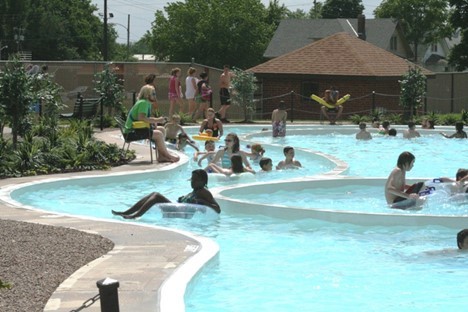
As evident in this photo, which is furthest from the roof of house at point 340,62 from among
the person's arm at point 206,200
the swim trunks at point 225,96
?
the person's arm at point 206,200

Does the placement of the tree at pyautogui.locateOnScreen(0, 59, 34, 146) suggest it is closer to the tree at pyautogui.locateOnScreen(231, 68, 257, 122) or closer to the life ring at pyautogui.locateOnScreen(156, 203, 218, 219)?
the life ring at pyautogui.locateOnScreen(156, 203, 218, 219)

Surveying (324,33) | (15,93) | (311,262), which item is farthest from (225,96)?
(324,33)

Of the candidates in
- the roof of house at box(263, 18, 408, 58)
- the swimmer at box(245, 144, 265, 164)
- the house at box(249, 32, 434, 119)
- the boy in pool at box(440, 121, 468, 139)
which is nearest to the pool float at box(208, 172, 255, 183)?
the swimmer at box(245, 144, 265, 164)

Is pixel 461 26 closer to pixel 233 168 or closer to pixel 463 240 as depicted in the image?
pixel 233 168

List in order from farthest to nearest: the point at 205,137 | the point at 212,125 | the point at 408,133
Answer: the point at 408,133
the point at 212,125
the point at 205,137

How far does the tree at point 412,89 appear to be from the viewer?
34000 millimetres

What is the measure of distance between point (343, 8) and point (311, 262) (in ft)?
336

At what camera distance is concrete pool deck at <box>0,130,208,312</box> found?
793 cm

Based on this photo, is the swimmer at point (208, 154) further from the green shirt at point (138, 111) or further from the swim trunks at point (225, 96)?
the swim trunks at point (225, 96)

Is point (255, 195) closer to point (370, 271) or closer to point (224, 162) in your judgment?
point (224, 162)

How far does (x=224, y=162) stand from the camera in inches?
722

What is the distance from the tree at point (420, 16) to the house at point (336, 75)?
5729cm

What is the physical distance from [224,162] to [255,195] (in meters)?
2.63

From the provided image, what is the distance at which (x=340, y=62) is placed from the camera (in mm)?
42250
